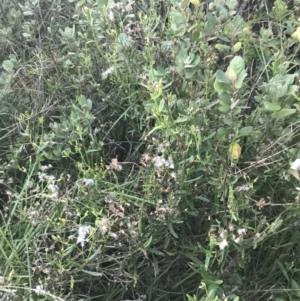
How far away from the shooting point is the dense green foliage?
3.45 feet

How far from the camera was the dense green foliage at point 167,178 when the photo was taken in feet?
3.45

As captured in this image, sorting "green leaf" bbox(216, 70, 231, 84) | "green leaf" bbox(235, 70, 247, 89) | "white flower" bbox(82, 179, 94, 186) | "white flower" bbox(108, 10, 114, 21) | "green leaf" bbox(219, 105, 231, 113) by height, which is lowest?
"white flower" bbox(82, 179, 94, 186)

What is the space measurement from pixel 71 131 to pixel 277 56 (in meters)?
0.52

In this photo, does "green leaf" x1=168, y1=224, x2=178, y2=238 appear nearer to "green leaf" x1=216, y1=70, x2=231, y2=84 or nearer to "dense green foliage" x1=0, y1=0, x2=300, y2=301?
"dense green foliage" x1=0, y1=0, x2=300, y2=301

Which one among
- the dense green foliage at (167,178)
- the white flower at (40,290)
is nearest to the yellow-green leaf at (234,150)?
the dense green foliage at (167,178)

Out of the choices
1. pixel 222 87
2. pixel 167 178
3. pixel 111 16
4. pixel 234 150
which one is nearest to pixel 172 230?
pixel 167 178

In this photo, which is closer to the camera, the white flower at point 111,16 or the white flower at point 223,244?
the white flower at point 223,244

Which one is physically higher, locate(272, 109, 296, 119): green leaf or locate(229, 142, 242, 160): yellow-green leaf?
locate(272, 109, 296, 119): green leaf

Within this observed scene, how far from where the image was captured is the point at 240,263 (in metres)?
1.08

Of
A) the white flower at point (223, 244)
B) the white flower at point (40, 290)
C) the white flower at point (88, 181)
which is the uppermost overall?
the white flower at point (223, 244)

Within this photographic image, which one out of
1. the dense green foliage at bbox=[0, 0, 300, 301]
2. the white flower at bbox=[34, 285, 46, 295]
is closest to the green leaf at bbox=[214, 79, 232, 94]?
the dense green foliage at bbox=[0, 0, 300, 301]

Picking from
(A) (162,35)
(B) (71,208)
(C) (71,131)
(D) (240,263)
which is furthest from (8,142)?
(D) (240,263)

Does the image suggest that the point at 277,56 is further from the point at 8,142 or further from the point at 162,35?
the point at 8,142

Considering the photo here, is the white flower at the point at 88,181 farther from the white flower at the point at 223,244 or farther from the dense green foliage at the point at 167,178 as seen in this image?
the white flower at the point at 223,244
